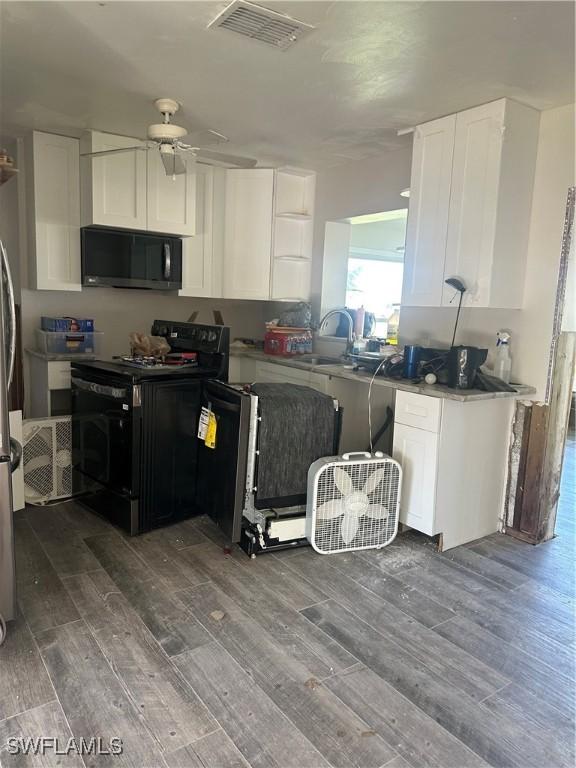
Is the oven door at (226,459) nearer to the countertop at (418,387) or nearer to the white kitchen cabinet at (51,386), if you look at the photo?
the countertop at (418,387)

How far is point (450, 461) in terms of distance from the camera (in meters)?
2.83

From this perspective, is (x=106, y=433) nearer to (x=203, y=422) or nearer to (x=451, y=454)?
(x=203, y=422)

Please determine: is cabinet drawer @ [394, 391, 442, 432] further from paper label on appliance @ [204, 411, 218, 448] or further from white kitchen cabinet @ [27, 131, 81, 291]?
white kitchen cabinet @ [27, 131, 81, 291]

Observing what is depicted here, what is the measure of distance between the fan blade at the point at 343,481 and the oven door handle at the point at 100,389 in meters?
1.21

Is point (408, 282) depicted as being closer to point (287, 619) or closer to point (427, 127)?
point (427, 127)

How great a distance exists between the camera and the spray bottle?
302 centimetres

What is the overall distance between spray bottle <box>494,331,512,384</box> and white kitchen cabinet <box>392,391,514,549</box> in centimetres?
16

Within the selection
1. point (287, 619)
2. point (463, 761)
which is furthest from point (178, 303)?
point (463, 761)

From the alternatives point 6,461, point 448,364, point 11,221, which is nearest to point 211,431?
point 6,461

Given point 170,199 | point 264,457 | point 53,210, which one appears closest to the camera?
point 264,457

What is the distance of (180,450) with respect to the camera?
300 centimetres

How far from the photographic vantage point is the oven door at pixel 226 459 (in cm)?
259

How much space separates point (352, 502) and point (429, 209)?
1.75m

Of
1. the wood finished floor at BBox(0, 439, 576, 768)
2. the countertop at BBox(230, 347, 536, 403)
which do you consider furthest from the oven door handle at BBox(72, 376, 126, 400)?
the countertop at BBox(230, 347, 536, 403)
